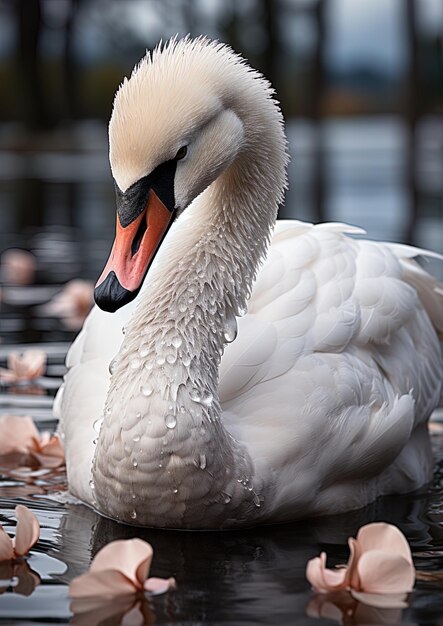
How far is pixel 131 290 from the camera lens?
376cm

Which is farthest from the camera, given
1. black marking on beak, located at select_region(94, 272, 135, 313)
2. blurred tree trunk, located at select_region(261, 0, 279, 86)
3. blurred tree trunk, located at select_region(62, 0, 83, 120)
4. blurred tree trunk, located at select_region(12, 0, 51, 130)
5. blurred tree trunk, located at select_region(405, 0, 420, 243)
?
blurred tree trunk, located at select_region(62, 0, 83, 120)

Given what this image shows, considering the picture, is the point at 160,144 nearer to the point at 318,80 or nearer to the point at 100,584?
the point at 100,584

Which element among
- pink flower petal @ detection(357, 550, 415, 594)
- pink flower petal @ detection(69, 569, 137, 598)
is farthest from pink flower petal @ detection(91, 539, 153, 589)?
pink flower petal @ detection(357, 550, 415, 594)

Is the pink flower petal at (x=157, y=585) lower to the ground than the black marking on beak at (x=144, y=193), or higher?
lower

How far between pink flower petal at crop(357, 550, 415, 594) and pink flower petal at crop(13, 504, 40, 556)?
0.86m

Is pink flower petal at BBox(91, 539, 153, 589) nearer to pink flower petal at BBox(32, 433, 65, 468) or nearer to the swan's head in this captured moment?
the swan's head

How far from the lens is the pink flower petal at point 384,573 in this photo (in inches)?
138

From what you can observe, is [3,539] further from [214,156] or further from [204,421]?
[214,156]

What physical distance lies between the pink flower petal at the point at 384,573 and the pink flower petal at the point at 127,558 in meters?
0.50

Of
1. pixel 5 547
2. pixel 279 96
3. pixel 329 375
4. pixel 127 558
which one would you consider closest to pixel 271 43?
pixel 279 96

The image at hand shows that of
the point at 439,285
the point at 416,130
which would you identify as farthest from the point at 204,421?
the point at 416,130

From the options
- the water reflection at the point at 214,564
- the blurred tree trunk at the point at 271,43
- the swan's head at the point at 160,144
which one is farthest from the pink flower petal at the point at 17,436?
the blurred tree trunk at the point at 271,43

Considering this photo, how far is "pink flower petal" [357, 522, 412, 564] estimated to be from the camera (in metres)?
3.52

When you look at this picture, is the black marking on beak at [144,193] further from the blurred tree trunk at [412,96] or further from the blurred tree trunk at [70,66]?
the blurred tree trunk at [70,66]
